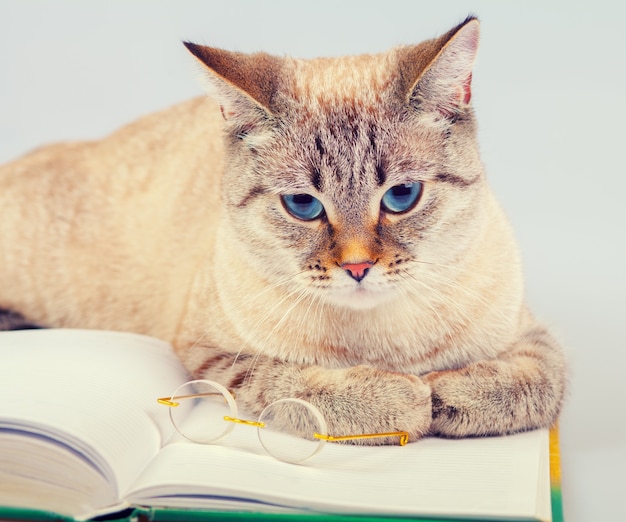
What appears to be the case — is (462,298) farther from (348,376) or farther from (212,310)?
(212,310)

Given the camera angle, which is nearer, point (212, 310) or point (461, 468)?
point (461, 468)

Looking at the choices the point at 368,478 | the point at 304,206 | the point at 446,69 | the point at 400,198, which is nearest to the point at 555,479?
the point at 368,478

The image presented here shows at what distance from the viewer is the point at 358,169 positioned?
204cm

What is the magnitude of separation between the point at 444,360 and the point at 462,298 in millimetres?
177

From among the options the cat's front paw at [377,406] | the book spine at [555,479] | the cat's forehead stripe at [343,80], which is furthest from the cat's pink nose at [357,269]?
the book spine at [555,479]

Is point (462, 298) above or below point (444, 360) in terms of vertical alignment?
above

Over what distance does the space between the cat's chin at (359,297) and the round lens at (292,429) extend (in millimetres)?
265

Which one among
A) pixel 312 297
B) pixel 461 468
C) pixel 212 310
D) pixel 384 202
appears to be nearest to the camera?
pixel 461 468

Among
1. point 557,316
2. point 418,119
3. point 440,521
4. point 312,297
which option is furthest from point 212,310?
point 557,316

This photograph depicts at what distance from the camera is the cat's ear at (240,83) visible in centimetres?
208

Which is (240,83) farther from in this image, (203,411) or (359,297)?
(203,411)

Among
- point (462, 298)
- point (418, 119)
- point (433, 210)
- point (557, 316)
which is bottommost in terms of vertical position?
point (557, 316)

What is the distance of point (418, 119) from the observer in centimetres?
212

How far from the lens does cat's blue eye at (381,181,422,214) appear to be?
208 centimetres
